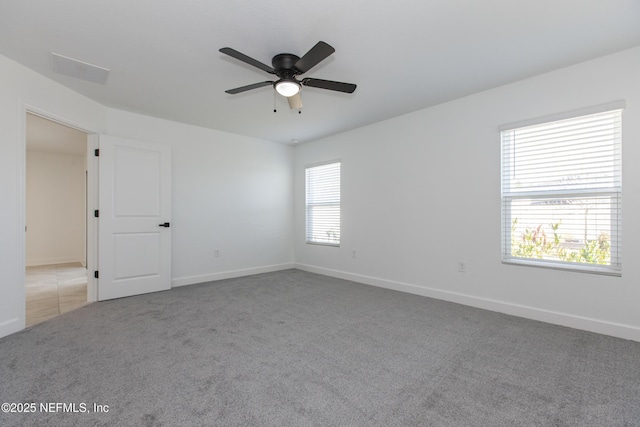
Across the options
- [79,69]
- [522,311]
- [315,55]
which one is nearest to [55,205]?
[79,69]

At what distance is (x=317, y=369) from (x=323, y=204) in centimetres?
367

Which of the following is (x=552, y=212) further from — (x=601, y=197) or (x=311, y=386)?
(x=311, y=386)

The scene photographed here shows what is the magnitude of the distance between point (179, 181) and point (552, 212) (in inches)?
193

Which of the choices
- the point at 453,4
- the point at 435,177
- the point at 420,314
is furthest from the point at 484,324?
the point at 453,4

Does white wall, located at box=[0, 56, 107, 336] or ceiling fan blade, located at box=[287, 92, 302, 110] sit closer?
white wall, located at box=[0, 56, 107, 336]

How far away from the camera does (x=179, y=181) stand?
4.61m

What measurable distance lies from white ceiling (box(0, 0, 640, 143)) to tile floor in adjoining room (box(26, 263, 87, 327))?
8.43 feet

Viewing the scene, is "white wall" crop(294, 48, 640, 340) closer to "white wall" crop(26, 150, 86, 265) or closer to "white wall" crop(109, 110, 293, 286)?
"white wall" crop(109, 110, 293, 286)

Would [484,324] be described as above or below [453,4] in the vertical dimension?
below

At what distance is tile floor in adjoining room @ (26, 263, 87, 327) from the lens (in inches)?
133

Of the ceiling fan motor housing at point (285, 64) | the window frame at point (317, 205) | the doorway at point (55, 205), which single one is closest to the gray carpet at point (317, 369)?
the window frame at point (317, 205)

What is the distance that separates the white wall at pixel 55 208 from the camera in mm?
6684

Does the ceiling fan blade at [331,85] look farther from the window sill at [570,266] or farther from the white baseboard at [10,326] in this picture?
the white baseboard at [10,326]

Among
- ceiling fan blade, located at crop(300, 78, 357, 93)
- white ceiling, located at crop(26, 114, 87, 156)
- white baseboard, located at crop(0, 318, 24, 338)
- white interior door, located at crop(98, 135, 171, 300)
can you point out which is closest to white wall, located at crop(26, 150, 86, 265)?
white ceiling, located at crop(26, 114, 87, 156)
